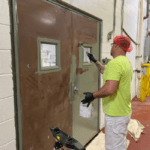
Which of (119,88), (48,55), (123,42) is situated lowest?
(119,88)

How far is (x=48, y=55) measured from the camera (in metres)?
1.54

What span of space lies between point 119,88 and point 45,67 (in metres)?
0.83

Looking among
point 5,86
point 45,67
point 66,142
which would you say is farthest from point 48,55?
point 66,142

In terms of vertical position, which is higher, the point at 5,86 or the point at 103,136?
the point at 5,86

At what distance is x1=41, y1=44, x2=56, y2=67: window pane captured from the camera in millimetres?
1471

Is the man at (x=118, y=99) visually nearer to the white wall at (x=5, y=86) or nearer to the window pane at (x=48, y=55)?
the window pane at (x=48, y=55)

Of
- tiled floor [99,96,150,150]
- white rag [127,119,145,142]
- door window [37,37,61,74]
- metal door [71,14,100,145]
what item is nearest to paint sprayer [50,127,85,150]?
door window [37,37,61,74]

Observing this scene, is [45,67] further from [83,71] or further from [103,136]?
[103,136]

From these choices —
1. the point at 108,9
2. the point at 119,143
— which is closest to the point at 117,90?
the point at 119,143

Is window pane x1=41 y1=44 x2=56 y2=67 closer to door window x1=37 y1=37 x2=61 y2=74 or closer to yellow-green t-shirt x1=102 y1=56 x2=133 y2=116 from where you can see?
door window x1=37 y1=37 x2=61 y2=74

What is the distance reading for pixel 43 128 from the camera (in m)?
1.49

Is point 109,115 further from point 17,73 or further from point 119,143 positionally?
point 17,73

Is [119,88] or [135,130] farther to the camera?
[135,130]

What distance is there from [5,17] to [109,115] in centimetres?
139
